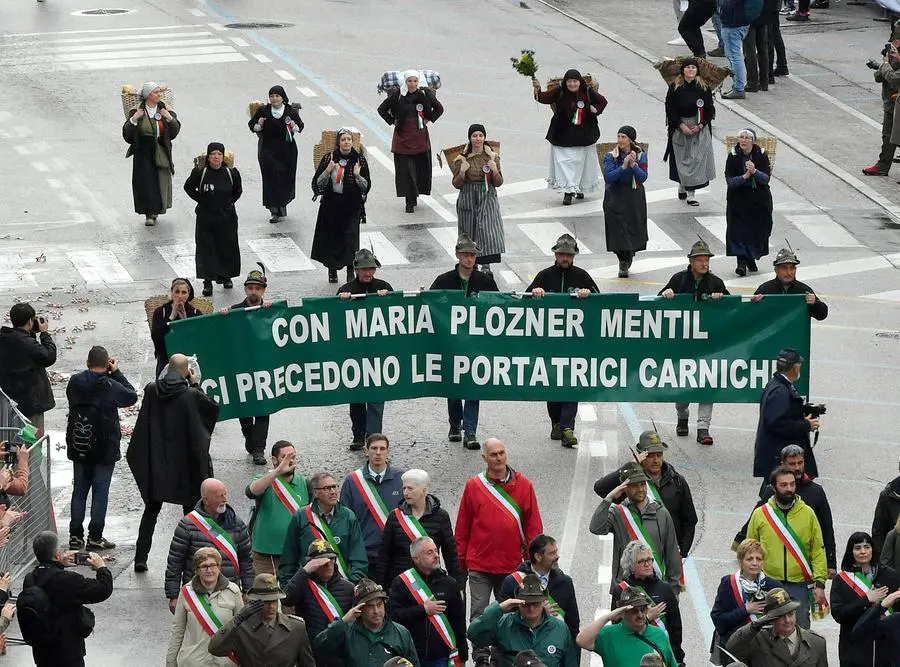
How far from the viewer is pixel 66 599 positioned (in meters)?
12.3

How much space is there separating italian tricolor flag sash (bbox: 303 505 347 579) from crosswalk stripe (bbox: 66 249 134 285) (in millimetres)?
10609

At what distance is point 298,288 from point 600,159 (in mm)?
4130

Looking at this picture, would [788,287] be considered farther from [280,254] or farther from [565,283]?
[280,254]

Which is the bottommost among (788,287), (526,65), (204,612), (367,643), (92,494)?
(92,494)

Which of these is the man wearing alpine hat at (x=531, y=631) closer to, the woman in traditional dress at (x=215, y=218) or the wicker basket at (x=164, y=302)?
the wicker basket at (x=164, y=302)

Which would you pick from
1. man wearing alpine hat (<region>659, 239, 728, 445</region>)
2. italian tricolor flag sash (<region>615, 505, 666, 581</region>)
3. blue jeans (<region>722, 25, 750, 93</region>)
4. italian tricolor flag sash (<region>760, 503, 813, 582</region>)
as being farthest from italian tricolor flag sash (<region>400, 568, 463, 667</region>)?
blue jeans (<region>722, 25, 750, 93</region>)

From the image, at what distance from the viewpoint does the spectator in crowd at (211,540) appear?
13109 mm

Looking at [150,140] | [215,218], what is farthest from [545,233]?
[150,140]

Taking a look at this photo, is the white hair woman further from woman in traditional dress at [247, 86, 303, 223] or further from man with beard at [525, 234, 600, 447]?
woman in traditional dress at [247, 86, 303, 223]

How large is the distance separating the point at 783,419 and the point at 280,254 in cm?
1020

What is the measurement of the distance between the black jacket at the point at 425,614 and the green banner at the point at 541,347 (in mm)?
5179

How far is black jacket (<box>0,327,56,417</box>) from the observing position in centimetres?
1627

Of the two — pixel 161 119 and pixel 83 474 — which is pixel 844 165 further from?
pixel 83 474

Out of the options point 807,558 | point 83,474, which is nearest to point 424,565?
point 807,558
